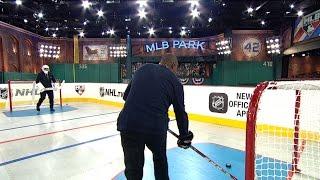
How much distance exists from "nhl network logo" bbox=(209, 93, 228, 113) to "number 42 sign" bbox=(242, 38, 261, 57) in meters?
14.6

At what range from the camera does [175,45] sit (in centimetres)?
2333

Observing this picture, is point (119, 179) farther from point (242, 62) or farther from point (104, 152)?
point (242, 62)

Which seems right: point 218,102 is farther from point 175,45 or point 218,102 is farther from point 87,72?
point 87,72

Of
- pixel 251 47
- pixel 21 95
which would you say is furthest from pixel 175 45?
pixel 21 95

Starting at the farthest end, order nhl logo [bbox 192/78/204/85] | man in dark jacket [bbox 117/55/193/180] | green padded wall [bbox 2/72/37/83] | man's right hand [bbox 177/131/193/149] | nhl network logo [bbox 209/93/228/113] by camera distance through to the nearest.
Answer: nhl logo [bbox 192/78/204/85], green padded wall [bbox 2/72/37/83], nhl network logo [bbox 209/93/228/113], man's right hand [bbox 177/131/193/149], man in dark jacket [bbox 117/55/193/180]

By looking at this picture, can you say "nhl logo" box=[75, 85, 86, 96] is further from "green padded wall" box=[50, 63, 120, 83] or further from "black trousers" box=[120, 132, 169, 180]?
"black trousers" box=[120, 132, 169, 180]

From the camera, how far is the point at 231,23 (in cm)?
1952

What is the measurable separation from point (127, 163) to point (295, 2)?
14.8 meters

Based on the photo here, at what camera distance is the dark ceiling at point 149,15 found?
14.9 m

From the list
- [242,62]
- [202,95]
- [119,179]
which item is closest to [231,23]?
[242,62]

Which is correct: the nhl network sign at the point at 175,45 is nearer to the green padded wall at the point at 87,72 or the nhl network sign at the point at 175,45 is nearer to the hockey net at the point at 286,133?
the green padded wall at the point at 87,72

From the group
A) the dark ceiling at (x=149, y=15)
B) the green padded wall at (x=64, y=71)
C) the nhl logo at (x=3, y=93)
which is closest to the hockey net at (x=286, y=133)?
the dark ceiling at (x=149, y=15)

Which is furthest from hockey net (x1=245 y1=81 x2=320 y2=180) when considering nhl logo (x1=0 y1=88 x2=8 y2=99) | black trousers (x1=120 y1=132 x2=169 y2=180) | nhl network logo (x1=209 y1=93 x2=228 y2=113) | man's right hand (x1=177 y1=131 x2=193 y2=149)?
nhl logo (x1=0 y1=88 x2=8 y2=99)

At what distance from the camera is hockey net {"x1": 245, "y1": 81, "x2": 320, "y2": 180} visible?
2.10 m
